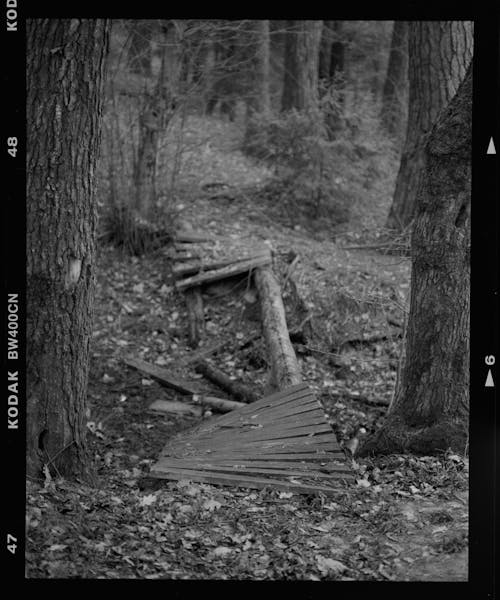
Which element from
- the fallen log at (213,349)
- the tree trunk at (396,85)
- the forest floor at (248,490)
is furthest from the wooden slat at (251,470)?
the tree trunk at (396,85)

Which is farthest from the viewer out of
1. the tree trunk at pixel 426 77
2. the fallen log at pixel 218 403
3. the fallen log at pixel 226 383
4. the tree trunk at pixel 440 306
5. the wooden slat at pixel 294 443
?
the tree trunk at pixel 426 77

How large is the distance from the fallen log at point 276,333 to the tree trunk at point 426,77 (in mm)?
1896

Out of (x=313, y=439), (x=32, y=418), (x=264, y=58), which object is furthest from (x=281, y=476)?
(x=264, y=58)

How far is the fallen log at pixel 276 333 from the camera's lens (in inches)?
257

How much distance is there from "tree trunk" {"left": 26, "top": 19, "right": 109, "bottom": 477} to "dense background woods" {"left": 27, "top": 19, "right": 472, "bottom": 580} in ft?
0.04

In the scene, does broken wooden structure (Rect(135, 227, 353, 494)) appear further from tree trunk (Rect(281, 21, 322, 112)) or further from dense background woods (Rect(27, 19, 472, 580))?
tree trunk (Rect(281, 21, 322, 112))

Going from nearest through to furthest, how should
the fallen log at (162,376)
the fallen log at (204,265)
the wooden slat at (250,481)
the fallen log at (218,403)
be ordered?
the wooden slat at (250,481)
the fallen log at (218,403)
the fallen log at (162,376)
the fallen log at (204,265)

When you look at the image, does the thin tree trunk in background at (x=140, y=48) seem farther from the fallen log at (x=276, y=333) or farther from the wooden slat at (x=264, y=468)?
the wooden slat at (x=264, y=468)

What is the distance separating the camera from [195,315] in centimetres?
836

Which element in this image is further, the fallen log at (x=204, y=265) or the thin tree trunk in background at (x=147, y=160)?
the thin tree trunk in background at (x=147, y=160)

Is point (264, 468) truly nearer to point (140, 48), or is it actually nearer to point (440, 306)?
point (440, 306)

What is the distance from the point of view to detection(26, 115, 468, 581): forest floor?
3.71 meters

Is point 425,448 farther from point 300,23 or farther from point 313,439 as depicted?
point 300,23

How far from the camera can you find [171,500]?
4.27 m
